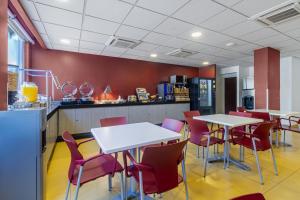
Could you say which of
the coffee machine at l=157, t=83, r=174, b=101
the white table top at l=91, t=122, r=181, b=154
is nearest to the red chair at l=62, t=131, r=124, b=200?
the white table top at l=91, t=122, r=181, b=154

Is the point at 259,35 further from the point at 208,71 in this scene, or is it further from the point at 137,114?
the point at 137,114

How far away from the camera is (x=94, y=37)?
347 centimetres

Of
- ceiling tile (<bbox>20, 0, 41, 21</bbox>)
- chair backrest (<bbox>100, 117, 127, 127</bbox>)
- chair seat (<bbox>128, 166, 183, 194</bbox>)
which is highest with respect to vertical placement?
ceiling tile (<bbox>20, 0, 41, 21</bbox>)

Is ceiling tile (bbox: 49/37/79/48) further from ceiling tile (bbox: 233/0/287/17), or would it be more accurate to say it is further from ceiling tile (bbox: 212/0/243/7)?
ceiling tile (bbox: 233/0/287/17)

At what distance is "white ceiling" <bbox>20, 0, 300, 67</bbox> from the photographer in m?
2.27

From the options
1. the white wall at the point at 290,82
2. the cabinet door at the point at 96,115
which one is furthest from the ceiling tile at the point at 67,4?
the white wall at the point at 290,82

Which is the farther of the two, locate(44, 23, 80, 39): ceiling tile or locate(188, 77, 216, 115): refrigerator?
locate(188, 77, 216, 115): refrigerator

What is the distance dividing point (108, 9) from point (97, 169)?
2171mm

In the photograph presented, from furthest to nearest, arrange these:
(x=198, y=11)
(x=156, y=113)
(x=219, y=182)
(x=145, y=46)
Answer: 1. (x=156, y=113)
2. (x=145, y=46)
3. (x=198, y=11)
4. (x=219, y=182)

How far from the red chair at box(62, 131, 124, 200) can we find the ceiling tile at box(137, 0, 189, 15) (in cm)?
195

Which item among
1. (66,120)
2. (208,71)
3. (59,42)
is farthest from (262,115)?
(59,42)

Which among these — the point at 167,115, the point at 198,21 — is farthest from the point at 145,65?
the point at 198,21

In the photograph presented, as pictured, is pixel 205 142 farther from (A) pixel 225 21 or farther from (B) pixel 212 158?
(A) pixel 225 21

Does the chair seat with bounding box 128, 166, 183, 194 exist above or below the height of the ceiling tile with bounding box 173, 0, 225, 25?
below
